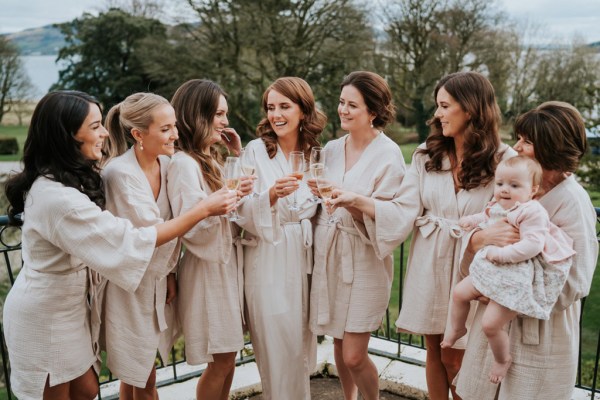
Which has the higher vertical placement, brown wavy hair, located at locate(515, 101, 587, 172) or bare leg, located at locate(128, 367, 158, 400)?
brown wavy hair, located at locate(515, 101, 587, 172)

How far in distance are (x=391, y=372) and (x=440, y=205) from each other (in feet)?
5.96

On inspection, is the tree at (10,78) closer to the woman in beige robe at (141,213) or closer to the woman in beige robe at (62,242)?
the woman in beige robe at (141,213)

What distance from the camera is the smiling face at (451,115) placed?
294cm

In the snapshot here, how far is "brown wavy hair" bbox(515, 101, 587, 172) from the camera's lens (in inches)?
97.0

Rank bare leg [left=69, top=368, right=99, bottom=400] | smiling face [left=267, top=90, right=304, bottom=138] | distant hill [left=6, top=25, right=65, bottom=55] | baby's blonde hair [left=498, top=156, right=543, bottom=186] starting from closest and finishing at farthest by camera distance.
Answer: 1. baby's blonde hair [left=498, top=156, right=543, bottom=186]
2. bare leg [left=69, top=368, right=99, bottom=400]
3. smiling face [left=267, top=90, right=304, bottom=138]
4. distant hill [left=6, top=25, right=65, bottom=55]

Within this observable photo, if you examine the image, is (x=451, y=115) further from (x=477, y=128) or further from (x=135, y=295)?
(x=135, y=295)

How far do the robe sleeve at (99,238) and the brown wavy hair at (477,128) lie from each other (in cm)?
169

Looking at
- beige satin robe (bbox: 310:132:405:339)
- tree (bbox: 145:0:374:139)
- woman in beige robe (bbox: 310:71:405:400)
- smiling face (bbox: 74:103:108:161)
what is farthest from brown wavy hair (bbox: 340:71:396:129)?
tree (bbox: 145:0:374:139)

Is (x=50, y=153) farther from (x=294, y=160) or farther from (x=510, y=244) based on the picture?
(x=510, y=244)

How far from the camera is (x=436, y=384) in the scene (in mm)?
3271

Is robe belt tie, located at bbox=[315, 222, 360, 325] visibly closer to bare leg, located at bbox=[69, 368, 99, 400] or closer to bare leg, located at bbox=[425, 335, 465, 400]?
bare leg, located at bbox=[425, 335, 465, 400]

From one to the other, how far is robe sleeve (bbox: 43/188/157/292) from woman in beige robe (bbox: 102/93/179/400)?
206 millimetres

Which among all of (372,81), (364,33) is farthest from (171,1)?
(372,81)

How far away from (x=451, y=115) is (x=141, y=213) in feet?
5.73
